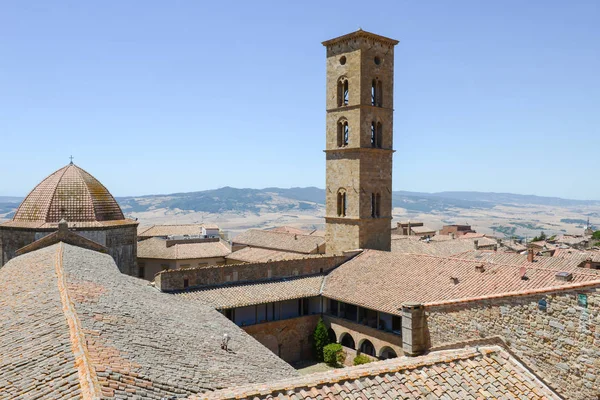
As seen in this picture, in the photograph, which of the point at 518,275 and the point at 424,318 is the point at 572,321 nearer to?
the point at 424,318

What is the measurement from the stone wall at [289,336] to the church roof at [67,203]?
35.6ft

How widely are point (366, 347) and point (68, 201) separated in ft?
61.9

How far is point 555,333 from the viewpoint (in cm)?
1053

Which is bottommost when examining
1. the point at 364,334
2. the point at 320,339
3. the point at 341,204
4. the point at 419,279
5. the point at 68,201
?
the point at 320,339

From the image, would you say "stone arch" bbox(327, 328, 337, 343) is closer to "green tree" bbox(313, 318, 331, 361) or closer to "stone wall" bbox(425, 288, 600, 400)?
"green tree" bbox(313, 318, 331, 361)

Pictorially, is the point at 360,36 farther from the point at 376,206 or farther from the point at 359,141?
the point at 376,206

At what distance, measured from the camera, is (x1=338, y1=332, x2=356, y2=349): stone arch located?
2851 centimetres

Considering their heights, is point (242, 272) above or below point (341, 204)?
below

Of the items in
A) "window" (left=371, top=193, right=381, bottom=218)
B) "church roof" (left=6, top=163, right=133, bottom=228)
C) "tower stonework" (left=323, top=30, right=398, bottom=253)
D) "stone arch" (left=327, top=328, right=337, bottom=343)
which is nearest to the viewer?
"church roof" (left=6, top=163, right=133, bottom=228)

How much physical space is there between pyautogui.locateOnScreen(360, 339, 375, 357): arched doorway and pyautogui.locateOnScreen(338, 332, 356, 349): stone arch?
67 centimetres

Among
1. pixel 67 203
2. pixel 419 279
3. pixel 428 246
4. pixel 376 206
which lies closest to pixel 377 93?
pixel 376 206

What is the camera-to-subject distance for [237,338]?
57.9 feet

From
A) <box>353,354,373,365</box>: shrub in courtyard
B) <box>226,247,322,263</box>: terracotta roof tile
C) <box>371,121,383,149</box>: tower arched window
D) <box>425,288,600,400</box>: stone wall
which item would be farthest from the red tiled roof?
<box>226,247,322,263</box>: terracotta roof tile

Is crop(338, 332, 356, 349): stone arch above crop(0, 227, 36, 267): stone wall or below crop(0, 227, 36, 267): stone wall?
below
